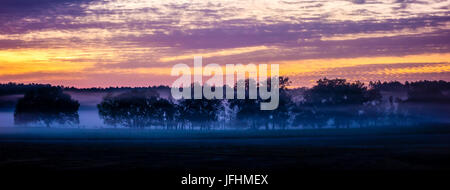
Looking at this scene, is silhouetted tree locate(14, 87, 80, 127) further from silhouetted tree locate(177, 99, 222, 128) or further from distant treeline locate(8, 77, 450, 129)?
silhouetted tree locate(177, 99, 222, 128)

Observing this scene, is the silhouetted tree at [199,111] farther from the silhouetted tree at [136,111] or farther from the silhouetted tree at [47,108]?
the silhouetted tree at [47,108]

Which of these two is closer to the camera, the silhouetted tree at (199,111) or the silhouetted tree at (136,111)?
the silhouetted tree at (199,111)

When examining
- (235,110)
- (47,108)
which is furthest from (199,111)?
(47,108)

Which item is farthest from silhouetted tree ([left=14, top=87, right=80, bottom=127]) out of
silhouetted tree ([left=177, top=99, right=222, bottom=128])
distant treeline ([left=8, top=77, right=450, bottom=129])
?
silhouetted tree ([left=177, top=99, right=222, bottom=128])

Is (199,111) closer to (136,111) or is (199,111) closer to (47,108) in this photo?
(136,111)

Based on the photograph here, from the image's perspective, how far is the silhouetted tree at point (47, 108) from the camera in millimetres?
152125

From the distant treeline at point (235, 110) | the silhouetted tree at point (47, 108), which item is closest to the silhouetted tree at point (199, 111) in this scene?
the distant treeline at point (235, 110)

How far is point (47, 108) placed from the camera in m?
153

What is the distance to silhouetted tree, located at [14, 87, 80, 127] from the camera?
15212 cm
